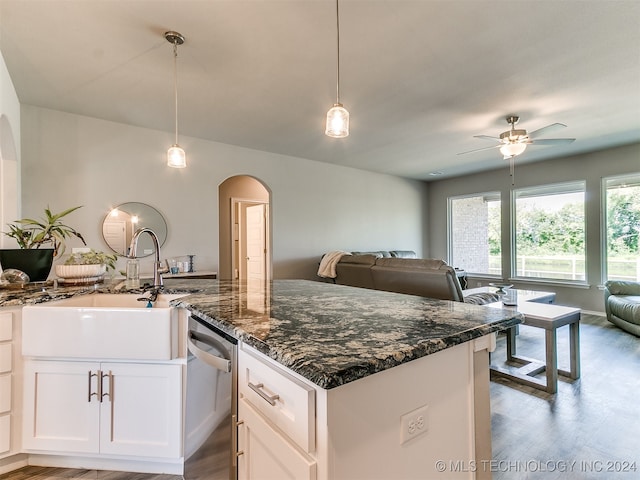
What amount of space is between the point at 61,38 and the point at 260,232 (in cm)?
356

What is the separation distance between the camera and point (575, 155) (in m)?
5.11

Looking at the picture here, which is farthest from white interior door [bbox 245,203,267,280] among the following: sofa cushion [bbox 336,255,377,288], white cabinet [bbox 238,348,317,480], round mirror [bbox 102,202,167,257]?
white cabinet [bbox 238,348,317,480]

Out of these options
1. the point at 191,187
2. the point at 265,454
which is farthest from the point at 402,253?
the point at 265,454

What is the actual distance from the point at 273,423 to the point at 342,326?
33 centimetres

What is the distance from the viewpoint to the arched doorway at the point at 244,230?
17.2ft

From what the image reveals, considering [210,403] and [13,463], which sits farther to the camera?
[13,463]

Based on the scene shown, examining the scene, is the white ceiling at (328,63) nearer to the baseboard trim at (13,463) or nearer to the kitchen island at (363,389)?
the kitchen island at (363,389)

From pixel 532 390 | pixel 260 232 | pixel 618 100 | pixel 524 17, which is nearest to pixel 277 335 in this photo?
pixel 524 17

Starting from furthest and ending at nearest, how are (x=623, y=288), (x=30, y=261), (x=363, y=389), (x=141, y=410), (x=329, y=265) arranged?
(x=329, y=265) < (x=623, y=288) < (x=30, y=261) < (x=141, y=410) < (x=363, y=389)

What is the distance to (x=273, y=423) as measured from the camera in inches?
33.7

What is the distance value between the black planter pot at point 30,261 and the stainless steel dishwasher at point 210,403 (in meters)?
1.45

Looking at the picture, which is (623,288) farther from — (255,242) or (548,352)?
(255,242)

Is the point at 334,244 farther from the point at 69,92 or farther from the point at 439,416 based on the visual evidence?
the point at 439,416

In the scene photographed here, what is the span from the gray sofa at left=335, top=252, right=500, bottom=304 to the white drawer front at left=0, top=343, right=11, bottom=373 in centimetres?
311
